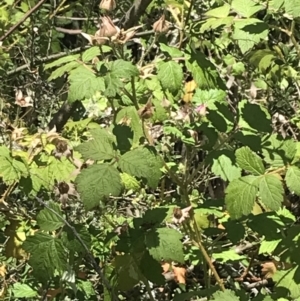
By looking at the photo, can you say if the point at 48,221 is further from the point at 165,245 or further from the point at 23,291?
the point at 23,291

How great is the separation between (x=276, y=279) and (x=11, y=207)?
883mm

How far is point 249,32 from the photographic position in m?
1.56

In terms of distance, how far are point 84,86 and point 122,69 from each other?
0.09 m

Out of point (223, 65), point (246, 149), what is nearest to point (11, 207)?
point (246, 149)

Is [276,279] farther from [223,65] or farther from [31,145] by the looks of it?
[223,65]

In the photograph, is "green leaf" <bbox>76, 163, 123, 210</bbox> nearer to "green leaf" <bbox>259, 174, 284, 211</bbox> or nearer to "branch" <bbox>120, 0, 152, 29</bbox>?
"green leaf" <bbox>259, 174, 284, 211</bbox>

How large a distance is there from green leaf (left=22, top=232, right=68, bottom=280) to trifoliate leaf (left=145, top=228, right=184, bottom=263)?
0.19 m

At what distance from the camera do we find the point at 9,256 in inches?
75.8

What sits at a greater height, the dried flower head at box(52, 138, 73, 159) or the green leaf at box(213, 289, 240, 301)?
the dried flower head at box(52, 138, 73, 159)

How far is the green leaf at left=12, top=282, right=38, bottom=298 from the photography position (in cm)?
178

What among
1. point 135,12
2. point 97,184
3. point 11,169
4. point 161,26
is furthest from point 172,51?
point 135,12

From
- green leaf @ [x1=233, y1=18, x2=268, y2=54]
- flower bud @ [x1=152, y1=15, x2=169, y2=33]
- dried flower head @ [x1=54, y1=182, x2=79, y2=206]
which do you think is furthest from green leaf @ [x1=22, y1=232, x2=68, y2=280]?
green leaf @ [x1=233, y1=18, x2=268, y2=54]

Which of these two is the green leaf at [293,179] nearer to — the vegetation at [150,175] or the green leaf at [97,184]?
the vegetation at [150,175]

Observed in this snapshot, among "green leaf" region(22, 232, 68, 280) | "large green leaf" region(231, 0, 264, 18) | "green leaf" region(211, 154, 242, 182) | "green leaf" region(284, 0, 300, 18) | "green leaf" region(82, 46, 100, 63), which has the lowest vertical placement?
"green leaf" region(22, 232, 68, 280)
